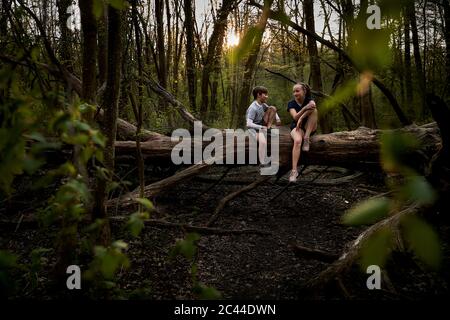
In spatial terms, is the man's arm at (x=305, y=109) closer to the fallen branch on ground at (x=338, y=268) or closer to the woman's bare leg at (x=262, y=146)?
the woman's bare leg at (x=262, y=146)

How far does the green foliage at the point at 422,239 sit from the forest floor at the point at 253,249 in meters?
1.91

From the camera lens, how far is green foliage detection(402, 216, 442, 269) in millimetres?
436

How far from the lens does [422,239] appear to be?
0.44 meters

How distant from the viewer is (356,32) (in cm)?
54

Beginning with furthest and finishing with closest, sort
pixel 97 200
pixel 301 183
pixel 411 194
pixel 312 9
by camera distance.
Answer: pixel 312 9, pixel 301 183, pixel 97 200, pixel 411 194

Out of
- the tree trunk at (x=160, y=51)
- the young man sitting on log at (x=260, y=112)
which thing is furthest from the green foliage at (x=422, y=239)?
the tree trunk at (x=160, y=51)

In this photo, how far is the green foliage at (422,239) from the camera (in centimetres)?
44

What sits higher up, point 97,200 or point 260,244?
point 97,200

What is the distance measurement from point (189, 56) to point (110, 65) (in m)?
8.79

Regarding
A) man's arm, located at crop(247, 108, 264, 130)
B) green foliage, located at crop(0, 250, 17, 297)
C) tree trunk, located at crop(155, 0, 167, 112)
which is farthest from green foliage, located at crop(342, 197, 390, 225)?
tree trunk, located at crop(155, 0, 167, 112)

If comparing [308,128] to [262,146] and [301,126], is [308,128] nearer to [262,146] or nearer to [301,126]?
[301,126]

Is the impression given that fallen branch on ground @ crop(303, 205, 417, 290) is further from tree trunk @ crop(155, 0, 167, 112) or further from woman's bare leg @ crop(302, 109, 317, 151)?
tree trunk @ crop(155, 0, 167, 112)

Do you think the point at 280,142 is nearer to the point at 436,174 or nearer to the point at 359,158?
the point at 359,158
